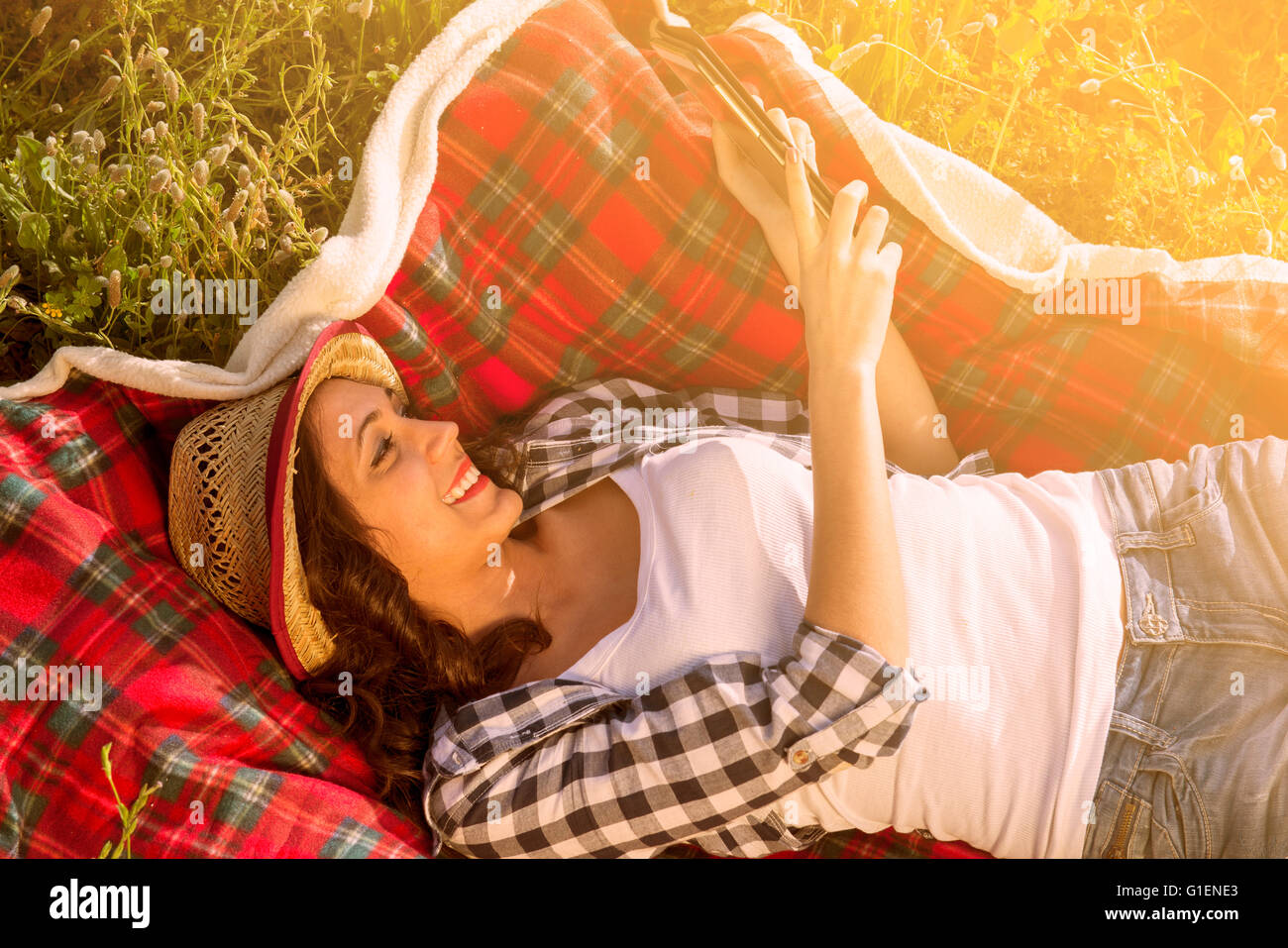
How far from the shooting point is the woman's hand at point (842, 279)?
1.81 meters

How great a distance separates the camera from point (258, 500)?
72.7 inches

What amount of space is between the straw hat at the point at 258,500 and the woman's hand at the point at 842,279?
859 mm

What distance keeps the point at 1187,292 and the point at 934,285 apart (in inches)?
20.4

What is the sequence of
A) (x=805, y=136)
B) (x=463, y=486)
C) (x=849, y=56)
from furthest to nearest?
1. (x=849, y=56)
2. (x=805, y=136)
3. (x=463, y=486)

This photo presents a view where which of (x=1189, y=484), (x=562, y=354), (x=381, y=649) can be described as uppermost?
(x=562, y=354)

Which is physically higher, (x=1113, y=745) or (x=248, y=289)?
(x=248, y=289)

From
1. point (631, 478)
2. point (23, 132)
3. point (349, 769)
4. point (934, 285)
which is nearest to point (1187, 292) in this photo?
point (934, 285)

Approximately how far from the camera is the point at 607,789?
1.73 m

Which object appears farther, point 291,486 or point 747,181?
point 747,181

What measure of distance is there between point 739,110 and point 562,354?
65 cm

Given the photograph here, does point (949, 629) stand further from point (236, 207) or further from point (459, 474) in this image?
point (236, 207)

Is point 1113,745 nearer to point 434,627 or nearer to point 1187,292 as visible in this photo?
point 1187,292

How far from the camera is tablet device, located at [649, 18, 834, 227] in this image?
1.99m

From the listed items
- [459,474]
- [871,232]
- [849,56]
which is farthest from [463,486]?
[849,56]
